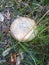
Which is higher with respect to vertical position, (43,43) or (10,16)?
(10,16)

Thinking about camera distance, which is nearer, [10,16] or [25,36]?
[25,36]

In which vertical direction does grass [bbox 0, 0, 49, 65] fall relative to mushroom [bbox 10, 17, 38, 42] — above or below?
Result: below

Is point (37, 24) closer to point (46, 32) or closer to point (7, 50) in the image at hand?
point (46, 32)

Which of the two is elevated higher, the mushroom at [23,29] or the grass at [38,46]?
the mushroom at [23,29]

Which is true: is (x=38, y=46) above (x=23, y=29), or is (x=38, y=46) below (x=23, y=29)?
below

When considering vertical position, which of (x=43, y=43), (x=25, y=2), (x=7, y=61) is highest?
(x=25, y=2)

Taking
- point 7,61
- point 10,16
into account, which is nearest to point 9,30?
point 10,16

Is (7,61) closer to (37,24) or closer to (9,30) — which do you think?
(9,30)
